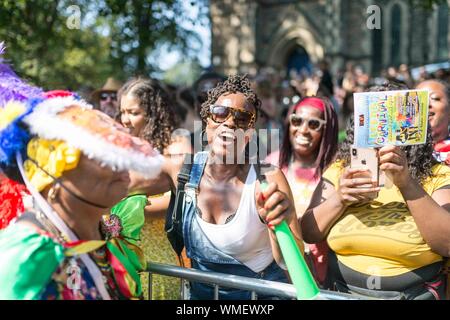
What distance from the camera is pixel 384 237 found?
2666mm

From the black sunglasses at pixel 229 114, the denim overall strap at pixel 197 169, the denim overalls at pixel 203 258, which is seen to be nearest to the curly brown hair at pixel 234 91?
the black sunglasses at pixel 229 114

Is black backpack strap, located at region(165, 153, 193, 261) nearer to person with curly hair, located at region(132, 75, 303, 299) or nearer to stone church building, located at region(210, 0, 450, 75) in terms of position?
person with curly hair, located at region(132, 75, 303, 299)

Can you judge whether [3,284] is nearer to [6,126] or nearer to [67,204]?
[67,204]

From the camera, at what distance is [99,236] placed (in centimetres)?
203

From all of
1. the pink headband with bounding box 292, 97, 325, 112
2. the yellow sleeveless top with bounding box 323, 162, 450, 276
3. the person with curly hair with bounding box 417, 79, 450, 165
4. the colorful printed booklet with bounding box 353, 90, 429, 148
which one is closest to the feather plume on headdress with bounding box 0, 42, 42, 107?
the colorful printed booklet with bounding box 353, 90, 429, 148

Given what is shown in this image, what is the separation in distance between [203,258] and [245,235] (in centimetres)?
26

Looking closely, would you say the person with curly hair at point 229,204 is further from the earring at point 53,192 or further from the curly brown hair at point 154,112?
the curly brown hair at point 154,112

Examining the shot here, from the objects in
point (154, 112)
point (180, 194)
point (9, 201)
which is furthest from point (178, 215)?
point (154, 112)

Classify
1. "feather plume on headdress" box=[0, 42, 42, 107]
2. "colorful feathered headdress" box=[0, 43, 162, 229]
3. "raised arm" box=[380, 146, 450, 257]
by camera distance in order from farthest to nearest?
1. "raised arm" box=[380, 146, 450, 257]
2. "feather plume on headdress" box=[0, 42, 42, 107]
3. "colorful feathered headdress" box=[0, 43, 162, 229]

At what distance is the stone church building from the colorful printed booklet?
2732 centimetres

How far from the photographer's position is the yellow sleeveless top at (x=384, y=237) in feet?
8.63

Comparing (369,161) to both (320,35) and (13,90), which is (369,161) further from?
(320,35)

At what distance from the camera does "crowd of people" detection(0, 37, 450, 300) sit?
1805mm
